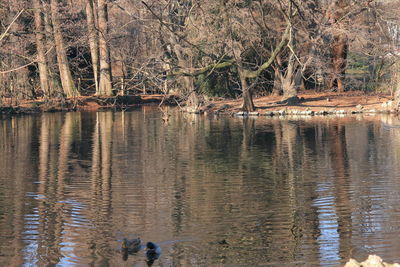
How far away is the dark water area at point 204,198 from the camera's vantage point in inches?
413

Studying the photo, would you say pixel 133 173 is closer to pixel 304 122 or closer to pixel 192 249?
pixel 192 249

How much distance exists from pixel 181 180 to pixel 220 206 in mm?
3218

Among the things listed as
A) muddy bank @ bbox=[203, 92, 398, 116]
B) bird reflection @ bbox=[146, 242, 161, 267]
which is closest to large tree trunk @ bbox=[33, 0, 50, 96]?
muddy bank @ bbox=[203, 92, 398, 116]

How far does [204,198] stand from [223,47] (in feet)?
80.1

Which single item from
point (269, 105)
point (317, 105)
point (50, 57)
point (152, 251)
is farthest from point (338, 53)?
point (152, 251)

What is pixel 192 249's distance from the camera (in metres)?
10.6

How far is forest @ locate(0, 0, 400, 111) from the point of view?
34406mm

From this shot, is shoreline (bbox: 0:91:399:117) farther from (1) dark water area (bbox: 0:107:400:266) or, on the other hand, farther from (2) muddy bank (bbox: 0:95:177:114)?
(1) dark water area (bbox: 0:107:400:266)

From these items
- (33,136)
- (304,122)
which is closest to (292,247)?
(33,136)

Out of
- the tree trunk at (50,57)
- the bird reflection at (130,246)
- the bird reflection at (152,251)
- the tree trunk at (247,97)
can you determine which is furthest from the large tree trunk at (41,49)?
the bird reflection at (152,251)

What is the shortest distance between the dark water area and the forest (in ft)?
27.2

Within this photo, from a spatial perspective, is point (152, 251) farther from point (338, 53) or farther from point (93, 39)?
point (338, 53)

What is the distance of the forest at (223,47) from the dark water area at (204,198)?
8.28 m

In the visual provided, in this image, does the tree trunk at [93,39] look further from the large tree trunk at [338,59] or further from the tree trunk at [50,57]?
the large tree trunk at [338,59]
